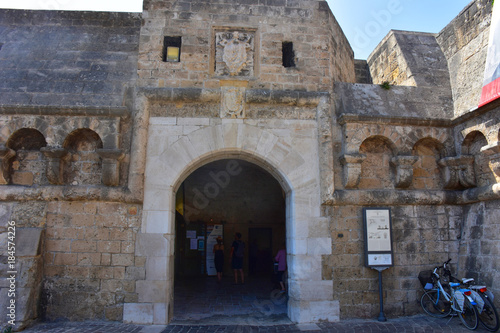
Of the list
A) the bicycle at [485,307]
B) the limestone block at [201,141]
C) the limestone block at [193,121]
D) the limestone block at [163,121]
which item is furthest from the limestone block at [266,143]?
the bicycle at [485,307]

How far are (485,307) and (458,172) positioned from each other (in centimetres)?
205

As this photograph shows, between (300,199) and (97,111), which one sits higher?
(97,111)

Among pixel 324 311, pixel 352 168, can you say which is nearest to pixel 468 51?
pixel 352 168

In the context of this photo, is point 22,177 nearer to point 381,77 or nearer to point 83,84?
point 83,84

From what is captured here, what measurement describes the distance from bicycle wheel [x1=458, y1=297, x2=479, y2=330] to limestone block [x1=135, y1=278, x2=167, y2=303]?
13.9ft

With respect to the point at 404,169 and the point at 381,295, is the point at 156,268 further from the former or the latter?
the point at 404,169

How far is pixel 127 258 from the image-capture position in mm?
4836

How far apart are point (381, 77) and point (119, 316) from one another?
6.81 meters

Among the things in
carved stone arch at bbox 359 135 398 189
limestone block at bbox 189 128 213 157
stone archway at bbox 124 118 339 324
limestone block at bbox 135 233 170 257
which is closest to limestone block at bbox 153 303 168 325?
stone archway at bbox 124 118 339 324

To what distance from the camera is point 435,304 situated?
5.00 m

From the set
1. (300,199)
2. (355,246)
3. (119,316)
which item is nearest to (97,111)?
(119,316)

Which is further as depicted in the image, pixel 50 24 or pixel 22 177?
pixel 50 24

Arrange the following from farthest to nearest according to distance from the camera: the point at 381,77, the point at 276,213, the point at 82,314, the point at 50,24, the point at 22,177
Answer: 1. the point at 276,213
2. the point at 381,77
3. the point at 50,24
4. the point at 22,177
5. the point at 82,314

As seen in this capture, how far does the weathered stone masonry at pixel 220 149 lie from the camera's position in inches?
190
